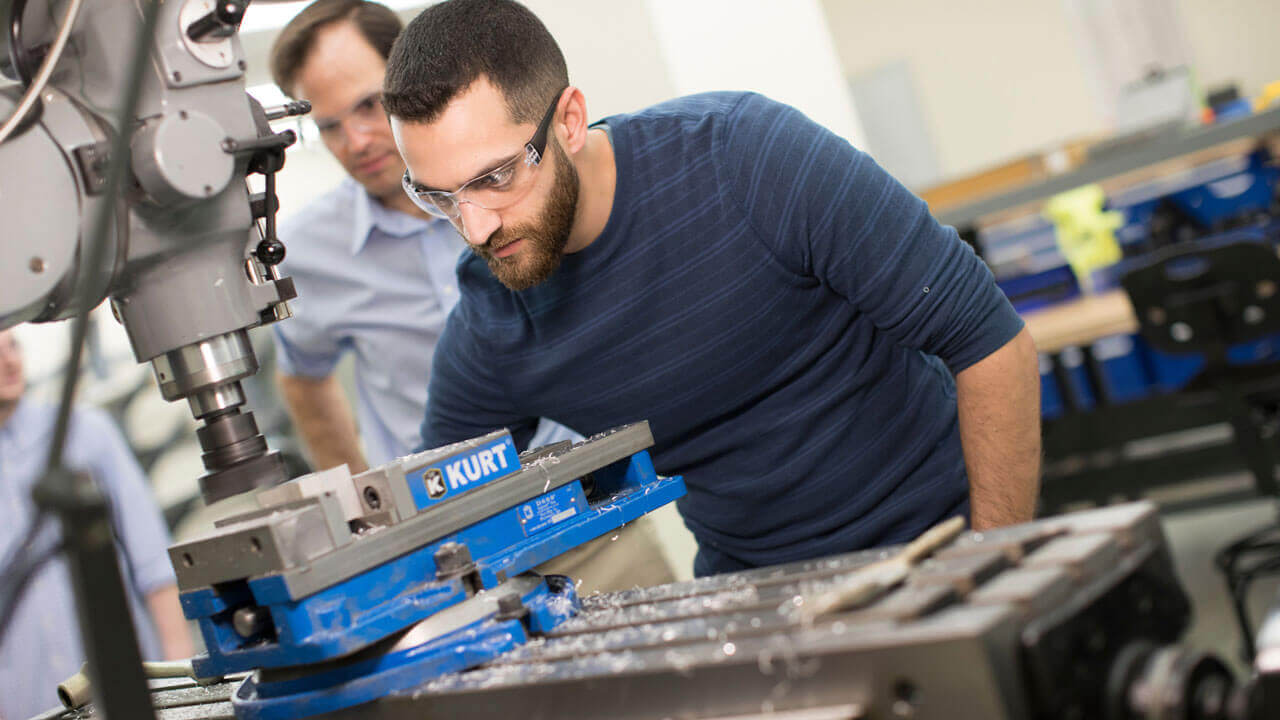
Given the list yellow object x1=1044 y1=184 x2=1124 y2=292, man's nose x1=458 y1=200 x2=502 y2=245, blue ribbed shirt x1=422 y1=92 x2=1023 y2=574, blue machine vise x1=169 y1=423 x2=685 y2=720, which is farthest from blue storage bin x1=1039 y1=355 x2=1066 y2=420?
blue machine vise x1=169 y1=423 x2=685 y2=720

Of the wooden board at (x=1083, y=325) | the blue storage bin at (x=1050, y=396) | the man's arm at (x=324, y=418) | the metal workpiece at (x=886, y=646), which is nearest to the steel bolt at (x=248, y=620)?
the metal workpiece at (x=886, y=646)

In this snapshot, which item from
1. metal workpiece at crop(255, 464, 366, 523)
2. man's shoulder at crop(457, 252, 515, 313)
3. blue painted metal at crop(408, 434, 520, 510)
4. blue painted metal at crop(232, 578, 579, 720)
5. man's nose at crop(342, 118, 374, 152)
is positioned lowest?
blue painted metal at crop(232, 578, 579, 720)

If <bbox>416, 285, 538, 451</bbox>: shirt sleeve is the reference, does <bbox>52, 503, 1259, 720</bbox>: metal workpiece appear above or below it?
below

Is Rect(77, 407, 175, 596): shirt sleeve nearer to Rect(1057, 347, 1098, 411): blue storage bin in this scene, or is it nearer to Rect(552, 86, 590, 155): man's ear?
Rect(552, 86, 590, 155): man's ear

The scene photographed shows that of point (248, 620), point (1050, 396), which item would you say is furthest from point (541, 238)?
point (1050, 396)

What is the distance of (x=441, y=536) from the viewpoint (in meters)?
0.98

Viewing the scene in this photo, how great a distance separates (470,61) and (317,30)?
2.72 feet

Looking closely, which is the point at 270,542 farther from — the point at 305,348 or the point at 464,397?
the point at 305,348

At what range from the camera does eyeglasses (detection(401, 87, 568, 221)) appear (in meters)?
1.33

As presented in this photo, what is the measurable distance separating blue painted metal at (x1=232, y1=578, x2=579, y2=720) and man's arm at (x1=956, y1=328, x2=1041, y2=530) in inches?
24.9

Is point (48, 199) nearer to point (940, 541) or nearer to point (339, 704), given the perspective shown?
point (339, 704)

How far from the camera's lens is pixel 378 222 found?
7.11ft

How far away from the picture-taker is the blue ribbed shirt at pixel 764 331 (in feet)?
4.42

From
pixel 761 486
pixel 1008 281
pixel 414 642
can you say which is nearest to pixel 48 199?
pixel 414 642
